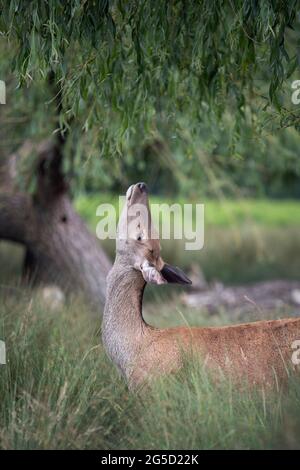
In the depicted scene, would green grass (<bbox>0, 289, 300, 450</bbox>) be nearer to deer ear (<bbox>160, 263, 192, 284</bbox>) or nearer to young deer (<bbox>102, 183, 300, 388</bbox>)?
young deer (<bbox>102, 183, 300, 388</bbox>)

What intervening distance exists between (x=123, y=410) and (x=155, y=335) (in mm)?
752

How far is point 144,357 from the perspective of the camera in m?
5.33

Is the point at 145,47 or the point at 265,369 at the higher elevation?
the point at 145,47

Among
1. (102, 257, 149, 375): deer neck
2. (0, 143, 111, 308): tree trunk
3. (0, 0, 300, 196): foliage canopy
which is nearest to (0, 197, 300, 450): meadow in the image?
(102, 257, 149, 375): deer neck

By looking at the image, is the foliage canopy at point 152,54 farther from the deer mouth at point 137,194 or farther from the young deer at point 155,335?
the young deer at point 155,335

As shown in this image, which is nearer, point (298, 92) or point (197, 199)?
point (298, 92)

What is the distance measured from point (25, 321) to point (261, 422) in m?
2.18

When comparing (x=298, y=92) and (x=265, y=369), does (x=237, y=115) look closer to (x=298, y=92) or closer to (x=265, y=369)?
(x=298, y=92)

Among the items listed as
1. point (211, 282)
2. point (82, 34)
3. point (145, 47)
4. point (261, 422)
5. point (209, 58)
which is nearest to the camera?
point (261, 422)

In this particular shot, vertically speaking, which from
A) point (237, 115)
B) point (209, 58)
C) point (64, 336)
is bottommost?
point (64, 336)

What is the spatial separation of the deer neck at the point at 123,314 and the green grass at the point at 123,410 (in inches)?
5.4

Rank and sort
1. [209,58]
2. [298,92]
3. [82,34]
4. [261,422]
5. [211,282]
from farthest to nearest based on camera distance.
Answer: [211,282]
[298,92]
[209,58]
[82,34]
[261,422]

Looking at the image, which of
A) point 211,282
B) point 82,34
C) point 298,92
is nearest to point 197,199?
point 211,282

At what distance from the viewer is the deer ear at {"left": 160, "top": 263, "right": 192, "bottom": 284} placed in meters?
5.54
